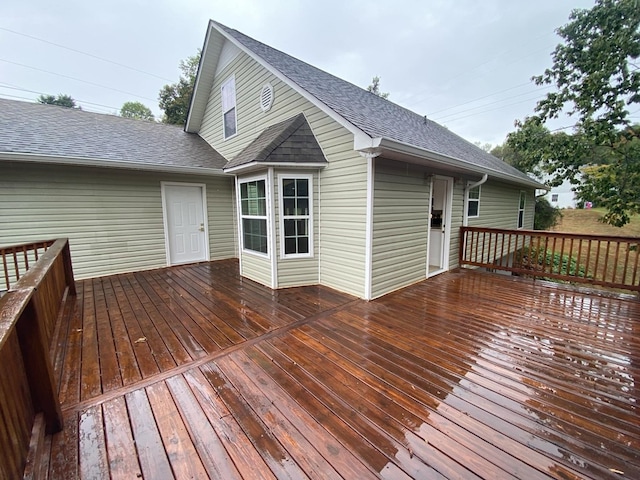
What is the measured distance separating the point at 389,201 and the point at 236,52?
529 cm

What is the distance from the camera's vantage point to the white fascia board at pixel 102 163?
450 centimetres

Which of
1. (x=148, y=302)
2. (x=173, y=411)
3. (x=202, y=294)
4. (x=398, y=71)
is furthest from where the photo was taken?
(x=398, y=71)

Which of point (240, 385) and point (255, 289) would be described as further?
point (255, 289)

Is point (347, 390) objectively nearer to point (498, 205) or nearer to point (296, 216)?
point (296, 216)

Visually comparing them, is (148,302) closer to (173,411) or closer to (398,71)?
(173,411)

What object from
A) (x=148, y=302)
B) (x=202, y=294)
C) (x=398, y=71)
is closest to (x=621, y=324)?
(x=202, y=294)

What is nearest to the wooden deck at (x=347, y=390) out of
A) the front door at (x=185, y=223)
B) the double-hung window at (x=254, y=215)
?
the double-hung window at (x=254, y=215)

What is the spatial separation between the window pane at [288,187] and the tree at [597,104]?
8.68 meters

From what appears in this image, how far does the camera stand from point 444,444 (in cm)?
164

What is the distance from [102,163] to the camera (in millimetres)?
5145

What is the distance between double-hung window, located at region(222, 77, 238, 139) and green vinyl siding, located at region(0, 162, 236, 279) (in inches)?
63.2

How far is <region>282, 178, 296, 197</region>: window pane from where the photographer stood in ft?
15.1

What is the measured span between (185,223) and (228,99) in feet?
11.3

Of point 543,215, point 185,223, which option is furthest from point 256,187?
point 543,215
